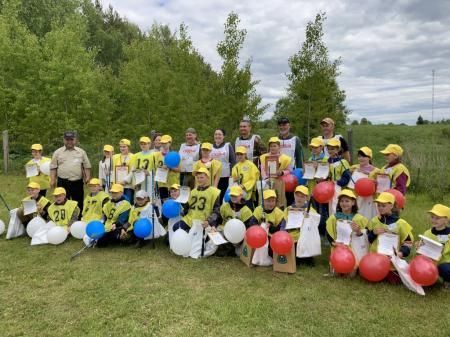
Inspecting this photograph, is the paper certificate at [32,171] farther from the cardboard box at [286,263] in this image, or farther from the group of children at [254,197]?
the cardboard box at [286,263]

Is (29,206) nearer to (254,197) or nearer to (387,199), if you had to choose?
(254,197)

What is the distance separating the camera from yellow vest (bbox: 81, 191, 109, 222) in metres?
7.45

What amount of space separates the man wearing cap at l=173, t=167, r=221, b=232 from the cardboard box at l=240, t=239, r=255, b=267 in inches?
26.6

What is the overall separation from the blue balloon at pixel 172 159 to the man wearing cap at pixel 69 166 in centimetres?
198

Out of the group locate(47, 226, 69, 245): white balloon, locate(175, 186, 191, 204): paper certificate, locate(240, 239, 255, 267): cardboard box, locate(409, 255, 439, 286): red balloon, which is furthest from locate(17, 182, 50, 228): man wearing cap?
locate(409, 255, 439, 286): red balloon

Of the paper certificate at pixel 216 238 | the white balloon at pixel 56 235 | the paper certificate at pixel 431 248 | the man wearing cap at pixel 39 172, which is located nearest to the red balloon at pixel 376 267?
the paper certificate at pixel 431 248

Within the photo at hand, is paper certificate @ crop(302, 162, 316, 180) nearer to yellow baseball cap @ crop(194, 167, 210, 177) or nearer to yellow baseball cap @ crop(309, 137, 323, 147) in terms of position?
yellow baseball cap @ crop(309, 137, 323, 147)

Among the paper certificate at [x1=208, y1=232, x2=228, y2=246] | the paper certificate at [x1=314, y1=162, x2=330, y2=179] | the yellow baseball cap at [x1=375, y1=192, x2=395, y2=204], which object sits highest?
the paper certificate at [x1=314, y1=162, x2=330, y2=179]

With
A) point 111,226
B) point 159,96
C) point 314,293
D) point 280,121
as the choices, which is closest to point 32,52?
point 159,96

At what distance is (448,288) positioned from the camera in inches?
200

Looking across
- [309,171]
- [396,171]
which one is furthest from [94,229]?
[396,171]

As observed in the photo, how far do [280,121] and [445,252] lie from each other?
337 centimetres

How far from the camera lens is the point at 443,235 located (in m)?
5.12

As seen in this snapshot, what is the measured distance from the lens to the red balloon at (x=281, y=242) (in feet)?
18.5
